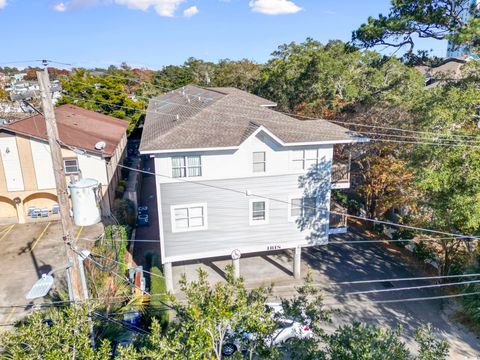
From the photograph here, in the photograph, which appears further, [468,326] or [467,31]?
[468,326]

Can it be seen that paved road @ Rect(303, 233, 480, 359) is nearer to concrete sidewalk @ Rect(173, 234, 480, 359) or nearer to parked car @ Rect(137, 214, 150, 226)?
concrete sidewalk @ Rect(173, 234, 480, 359)

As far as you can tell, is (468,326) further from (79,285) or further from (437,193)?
(79,285)

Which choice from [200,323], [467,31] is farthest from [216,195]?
[467,31]

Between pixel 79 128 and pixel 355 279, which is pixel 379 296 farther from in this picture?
pixel 79 128

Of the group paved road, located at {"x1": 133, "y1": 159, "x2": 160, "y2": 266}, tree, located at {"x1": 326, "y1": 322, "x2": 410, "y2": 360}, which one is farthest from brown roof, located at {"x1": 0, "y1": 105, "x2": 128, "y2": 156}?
tree, located at {"x1": 326, "y1": 322, "x2": 410, "y2": 360}

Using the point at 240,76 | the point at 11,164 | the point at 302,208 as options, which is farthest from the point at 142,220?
the point at 240,76

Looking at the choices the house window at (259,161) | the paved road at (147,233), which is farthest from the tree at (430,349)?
the paved road at (147,233)

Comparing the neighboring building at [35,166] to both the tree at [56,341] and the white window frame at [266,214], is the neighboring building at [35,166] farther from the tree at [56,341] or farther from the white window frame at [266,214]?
the tree at [56,341]
